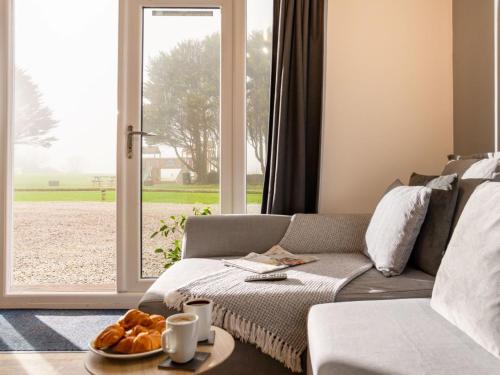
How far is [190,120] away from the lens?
312 cm

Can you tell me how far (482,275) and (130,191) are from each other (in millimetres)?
2435

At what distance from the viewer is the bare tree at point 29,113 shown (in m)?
3.30

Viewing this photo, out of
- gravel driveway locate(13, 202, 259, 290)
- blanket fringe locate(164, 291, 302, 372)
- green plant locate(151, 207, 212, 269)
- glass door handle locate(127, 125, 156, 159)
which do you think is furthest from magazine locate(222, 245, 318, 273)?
gravel driveway locate(13, 202, 259, 290)

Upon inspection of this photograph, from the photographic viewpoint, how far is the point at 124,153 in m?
3.02

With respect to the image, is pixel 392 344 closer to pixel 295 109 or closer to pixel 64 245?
pixel 295 109

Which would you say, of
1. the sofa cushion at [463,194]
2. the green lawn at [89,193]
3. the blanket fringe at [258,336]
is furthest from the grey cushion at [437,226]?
the green lawn at [89,193]

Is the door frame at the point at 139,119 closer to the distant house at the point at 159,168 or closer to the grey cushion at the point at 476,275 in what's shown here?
the distant house at the point at 159,168

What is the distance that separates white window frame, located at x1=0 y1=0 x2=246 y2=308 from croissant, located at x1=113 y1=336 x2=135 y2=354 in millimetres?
1971

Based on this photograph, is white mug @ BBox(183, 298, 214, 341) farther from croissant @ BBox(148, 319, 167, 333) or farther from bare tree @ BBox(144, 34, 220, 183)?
bare tree @ BBox(144, 34, 220, 183)

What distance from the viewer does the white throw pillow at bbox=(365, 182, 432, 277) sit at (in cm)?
183

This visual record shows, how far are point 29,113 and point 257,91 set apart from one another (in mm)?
1864

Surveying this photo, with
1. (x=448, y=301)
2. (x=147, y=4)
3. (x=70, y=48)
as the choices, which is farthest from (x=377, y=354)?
(x=70, y=48)

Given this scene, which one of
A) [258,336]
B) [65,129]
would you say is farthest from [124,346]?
[65,129]

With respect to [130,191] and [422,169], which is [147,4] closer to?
[130,191]
